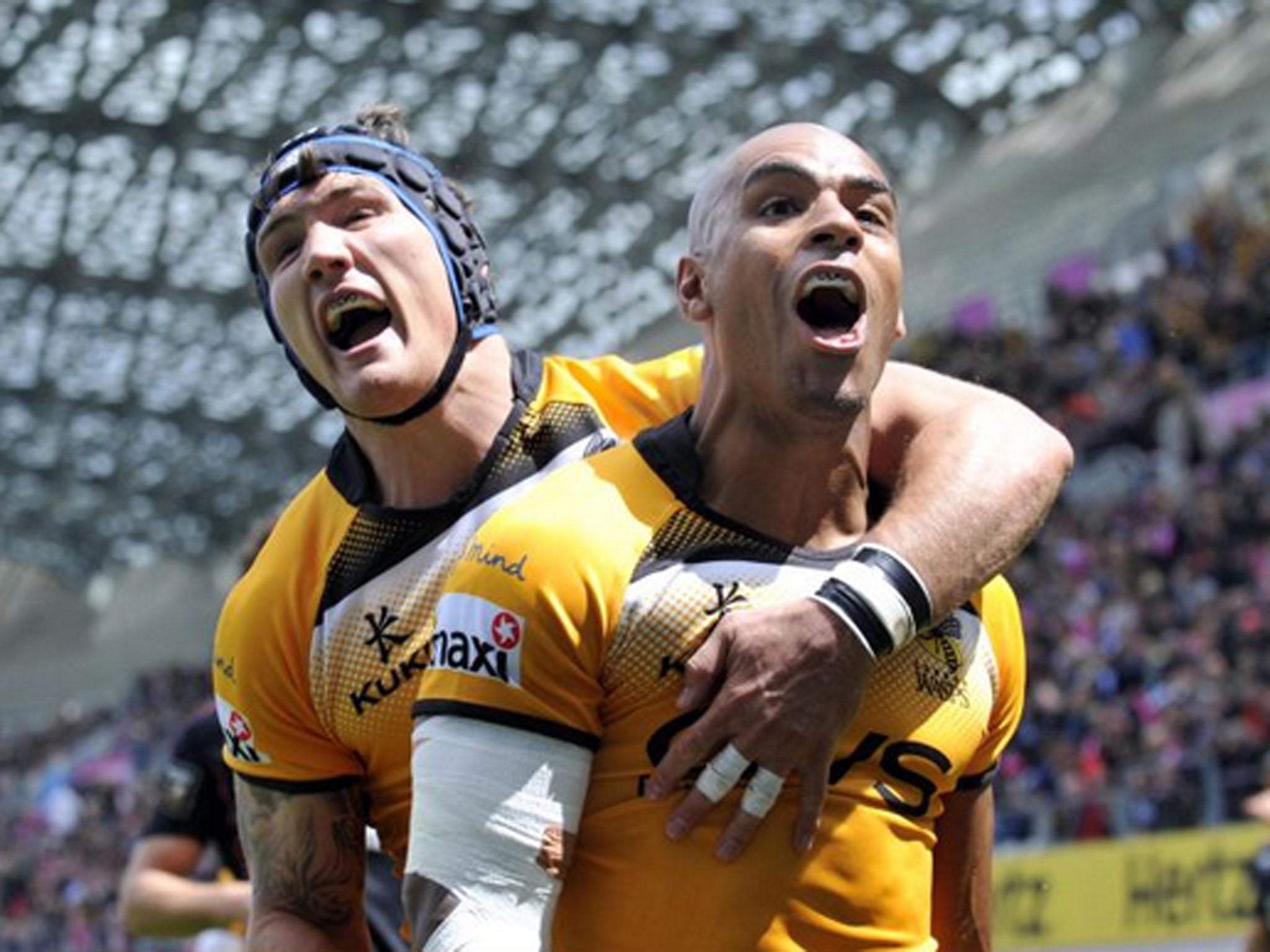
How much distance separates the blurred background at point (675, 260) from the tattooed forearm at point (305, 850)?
9.89m

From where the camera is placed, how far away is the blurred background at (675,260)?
51.8 ft

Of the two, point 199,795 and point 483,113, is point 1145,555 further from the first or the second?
point 483,113

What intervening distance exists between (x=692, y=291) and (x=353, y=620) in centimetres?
74

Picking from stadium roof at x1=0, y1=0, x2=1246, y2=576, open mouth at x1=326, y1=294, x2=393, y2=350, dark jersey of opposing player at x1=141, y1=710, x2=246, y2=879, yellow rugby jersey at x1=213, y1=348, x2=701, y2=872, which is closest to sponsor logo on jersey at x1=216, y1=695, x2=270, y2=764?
yellow rugby jersey at x1=213, y1=348, x2=701, y2=872

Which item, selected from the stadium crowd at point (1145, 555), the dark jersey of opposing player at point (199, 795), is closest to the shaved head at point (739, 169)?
the dark jersey of opposing player at point (199, 795)

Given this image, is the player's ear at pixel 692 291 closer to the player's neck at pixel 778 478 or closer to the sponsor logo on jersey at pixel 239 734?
the player's neck at pixel 778 478

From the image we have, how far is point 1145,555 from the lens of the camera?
1686cm

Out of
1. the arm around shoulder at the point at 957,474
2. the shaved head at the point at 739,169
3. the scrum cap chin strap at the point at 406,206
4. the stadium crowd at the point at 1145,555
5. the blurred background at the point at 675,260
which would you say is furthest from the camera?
the blurred background at the point at 675,260

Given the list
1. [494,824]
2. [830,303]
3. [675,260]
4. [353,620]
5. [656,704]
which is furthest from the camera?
[675,260]

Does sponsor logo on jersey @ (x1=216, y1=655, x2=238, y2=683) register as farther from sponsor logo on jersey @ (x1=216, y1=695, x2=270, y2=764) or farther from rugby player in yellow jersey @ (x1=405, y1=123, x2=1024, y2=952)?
rugby player in yellow jersey @ (x1=405, y1=123, x2=1024, y2=952)

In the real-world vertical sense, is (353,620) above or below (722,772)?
above

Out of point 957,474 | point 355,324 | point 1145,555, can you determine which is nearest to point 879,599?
point 957,474

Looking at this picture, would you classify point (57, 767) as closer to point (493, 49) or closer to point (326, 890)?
point (493, 49)

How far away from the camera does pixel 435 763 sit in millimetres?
2787
